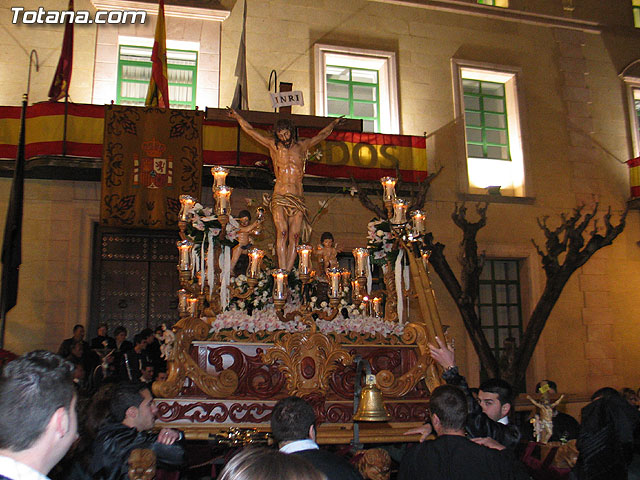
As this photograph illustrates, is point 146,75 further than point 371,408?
Yes

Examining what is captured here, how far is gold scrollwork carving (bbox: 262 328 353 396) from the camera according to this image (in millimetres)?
5820

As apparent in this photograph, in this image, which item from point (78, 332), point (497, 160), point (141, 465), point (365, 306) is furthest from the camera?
point (497, 160)

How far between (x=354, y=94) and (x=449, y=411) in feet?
41.6

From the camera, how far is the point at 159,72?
41.1 ft

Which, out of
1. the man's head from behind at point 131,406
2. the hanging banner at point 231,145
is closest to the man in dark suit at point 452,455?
the man's head from behind at point 131,406

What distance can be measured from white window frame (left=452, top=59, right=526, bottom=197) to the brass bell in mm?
11015

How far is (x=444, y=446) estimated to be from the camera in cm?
315

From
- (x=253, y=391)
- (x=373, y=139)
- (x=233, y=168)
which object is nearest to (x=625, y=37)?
(x=373, y=139)

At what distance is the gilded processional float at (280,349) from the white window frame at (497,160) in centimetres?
871

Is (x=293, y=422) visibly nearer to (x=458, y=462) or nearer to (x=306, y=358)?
(x=458, y=462)

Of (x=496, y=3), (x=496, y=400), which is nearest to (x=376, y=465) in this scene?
(x=496, y=400)

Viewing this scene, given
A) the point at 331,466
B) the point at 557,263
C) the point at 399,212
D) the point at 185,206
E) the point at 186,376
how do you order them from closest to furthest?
the point at 331,466, the point at 186,376, the point at 399,212, the point at 185,206, the point at 557,263

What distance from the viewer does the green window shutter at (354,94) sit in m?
14.9

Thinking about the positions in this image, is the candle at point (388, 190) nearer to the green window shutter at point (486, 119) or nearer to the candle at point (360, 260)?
the candle at point (360, 260)
